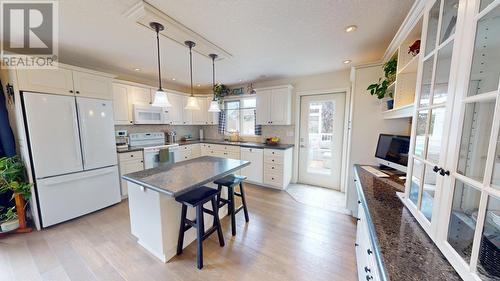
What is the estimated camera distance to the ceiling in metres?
1.53

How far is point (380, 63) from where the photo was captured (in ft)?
7.51

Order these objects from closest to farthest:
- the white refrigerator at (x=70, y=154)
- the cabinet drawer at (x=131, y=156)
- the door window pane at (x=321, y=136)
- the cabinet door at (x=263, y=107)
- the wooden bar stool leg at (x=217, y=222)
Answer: the wooden bar stool leg at (x=217, y=222)
the white refrigerator at (x=70, y=154)
the cabinet drawer at (x=131, y=156)
the door window pane at (x=321, y=136)
the cabinet door at (x=263, y=107)

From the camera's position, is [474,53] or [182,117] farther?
[182,117]

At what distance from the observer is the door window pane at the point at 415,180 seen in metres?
1.03


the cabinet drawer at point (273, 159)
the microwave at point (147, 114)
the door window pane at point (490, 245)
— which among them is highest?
the microwave at point (147, 114)

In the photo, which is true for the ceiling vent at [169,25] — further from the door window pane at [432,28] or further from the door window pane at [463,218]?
the door window pane at [463,218]

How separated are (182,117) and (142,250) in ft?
10.7

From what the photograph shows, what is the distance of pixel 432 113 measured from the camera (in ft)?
3.10

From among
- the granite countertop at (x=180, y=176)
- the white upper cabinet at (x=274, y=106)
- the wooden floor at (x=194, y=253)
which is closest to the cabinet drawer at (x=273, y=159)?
the white upper cabinet at (x=274, y=106)

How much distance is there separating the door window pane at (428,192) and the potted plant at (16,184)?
13.0 feet

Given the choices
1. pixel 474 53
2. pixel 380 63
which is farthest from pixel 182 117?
pixel 474 53

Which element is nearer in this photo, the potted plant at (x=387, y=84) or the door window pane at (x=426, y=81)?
the door window pane at (x=426, y=81)

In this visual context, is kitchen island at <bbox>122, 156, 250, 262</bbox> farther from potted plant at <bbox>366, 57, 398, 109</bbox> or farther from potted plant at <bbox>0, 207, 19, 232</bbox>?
potted plant at <bbox>366, 57, 398, 109</bbox>

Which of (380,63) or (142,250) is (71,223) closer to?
(142,250)
